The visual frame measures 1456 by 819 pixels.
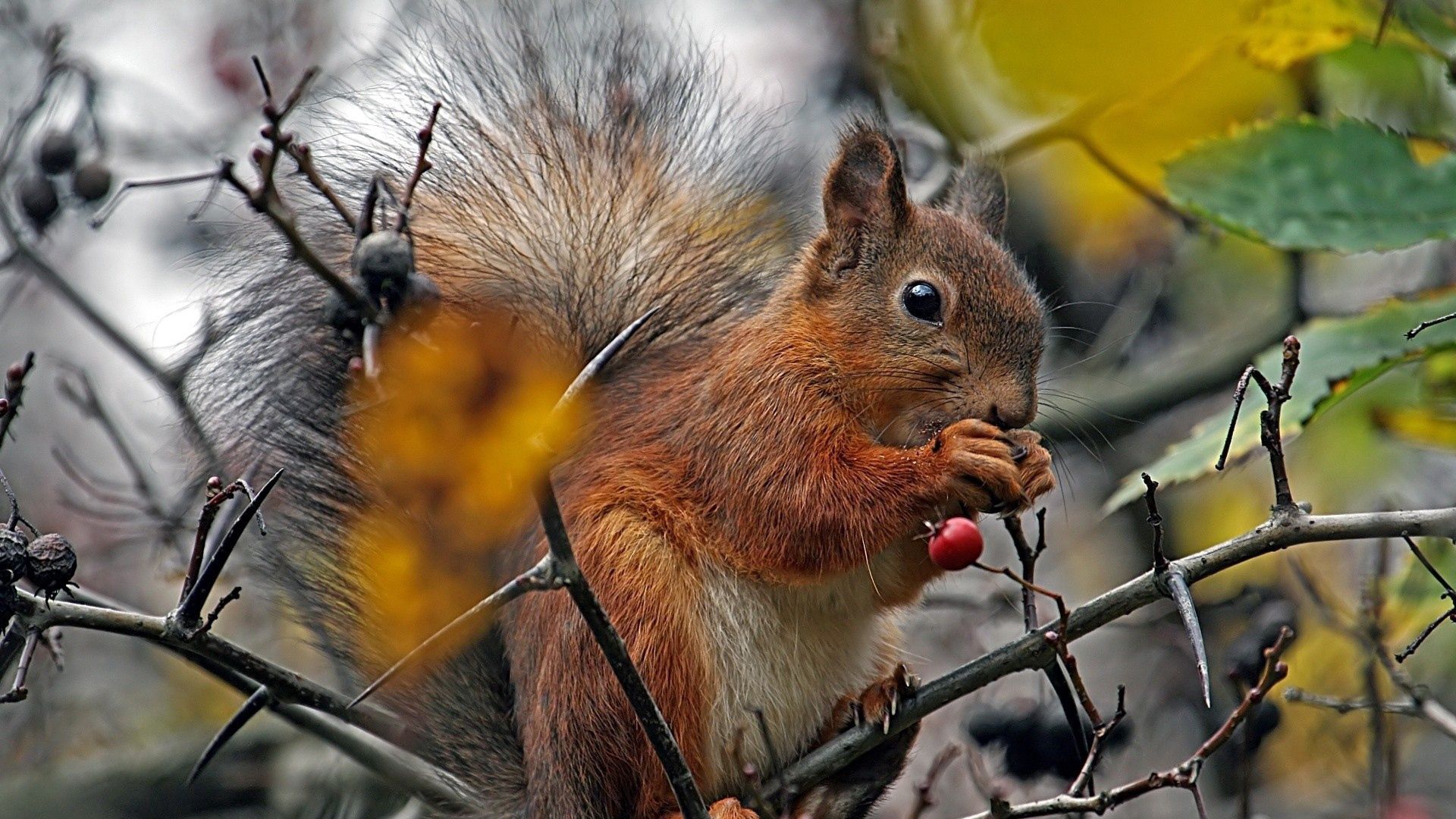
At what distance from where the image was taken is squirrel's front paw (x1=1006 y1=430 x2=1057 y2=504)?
2559 mm

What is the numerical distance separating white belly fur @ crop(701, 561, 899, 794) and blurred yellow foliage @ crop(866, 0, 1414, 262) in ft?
3.90

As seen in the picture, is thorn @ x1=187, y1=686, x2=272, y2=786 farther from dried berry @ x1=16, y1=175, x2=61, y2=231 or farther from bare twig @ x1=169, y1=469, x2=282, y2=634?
dried berry @ x1=16, y1=175, x2=61, y2=231

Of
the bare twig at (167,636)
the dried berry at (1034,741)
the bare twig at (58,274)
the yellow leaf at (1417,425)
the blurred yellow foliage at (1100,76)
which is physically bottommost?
the bare twig at (167,636)

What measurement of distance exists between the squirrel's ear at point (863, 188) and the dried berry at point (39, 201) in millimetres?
1747

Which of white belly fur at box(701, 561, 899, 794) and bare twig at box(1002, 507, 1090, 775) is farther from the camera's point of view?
white belly fur at box(701, 561, 899, 794)

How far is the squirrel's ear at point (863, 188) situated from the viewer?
312 cm

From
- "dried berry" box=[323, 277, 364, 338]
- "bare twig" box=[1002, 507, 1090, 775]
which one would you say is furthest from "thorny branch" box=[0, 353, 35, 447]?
"bare twig" box=[1002, 507, 1090, 775]

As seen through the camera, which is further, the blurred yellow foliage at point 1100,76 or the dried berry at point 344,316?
the blurred yellow foliage at point 1100,76

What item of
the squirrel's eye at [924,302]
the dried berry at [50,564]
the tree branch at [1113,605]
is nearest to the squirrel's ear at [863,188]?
the squirrel's eye at [924,302]

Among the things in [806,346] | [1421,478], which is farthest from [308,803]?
[1421,478]

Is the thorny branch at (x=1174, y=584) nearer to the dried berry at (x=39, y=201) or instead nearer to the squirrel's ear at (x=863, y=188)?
the squirrel's ear at (x=863, y=188)

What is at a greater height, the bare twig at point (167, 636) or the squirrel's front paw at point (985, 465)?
the squirrel's front paw at point (985, 465)

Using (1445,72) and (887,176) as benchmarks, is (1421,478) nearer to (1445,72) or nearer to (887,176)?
(1445,72)

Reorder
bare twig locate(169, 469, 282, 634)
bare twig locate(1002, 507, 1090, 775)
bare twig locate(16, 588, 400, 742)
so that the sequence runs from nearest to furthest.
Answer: bare twig locate(169, 469, 282, 634)
bare twig locate(16, 588, 400, 742)
bare twig locate(1002, 507, 1090, 775)
